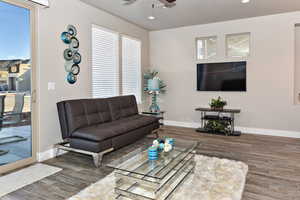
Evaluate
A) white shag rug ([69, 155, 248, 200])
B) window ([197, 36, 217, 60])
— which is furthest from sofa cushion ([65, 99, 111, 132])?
window ([197, 36, 217, 60])

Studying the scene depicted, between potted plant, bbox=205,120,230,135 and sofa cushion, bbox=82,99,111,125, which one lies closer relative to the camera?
sofa cushion, bbox=82,99,111,125

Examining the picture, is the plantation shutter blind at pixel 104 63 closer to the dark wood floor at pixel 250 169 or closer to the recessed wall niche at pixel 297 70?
the dark wood floor at pixel 250 169

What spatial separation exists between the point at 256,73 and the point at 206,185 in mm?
3725

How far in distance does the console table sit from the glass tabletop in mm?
2547

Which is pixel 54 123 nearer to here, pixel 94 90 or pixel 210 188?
Answer: pixel 94 90

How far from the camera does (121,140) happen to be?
3312 mm

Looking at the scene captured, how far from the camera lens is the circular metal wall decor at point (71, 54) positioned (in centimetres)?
364

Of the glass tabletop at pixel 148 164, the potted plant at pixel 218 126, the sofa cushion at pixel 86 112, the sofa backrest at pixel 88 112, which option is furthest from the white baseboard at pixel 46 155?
the potted plant at pixel 218 126

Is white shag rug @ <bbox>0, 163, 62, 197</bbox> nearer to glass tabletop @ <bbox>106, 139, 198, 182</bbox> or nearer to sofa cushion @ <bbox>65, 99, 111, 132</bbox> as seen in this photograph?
sofa cushion @ <bbox>65, 99, 111, 132</bbox>

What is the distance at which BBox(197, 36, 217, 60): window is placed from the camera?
5.49 m

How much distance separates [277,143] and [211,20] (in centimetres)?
337

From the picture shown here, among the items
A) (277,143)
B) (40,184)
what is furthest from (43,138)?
(277,143)

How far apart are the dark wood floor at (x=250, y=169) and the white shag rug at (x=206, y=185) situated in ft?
0.37

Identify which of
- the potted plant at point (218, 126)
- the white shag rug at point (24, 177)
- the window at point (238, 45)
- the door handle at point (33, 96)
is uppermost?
the window at point (238, 45)
